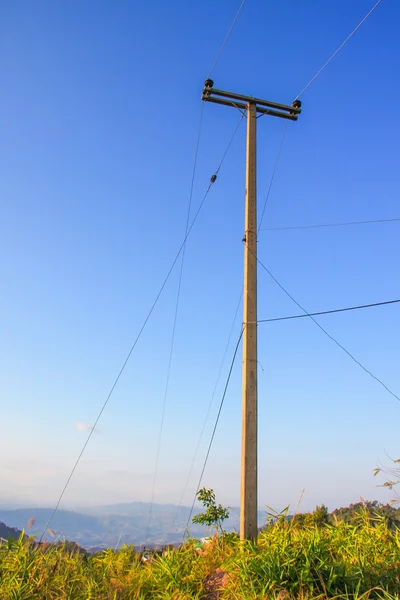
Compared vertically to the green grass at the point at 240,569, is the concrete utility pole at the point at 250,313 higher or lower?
higher

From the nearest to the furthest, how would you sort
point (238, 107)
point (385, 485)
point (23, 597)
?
point (23, 597), point (385, 485), point (238, 107)

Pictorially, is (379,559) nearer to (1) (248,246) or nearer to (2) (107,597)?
(2) (107,597)

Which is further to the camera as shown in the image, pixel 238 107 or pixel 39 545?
pixel 238 107

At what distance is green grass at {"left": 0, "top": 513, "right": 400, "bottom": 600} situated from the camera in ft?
20.6

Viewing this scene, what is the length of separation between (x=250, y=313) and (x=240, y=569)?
15.9 feet

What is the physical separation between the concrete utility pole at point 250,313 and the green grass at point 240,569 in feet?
2.18

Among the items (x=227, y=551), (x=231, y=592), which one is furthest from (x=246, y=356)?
(x=231, y=592)

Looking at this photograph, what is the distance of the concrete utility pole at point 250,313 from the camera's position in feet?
28.1

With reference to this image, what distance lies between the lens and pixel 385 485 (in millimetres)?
10414

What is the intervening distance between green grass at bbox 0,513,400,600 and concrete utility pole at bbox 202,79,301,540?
66cm

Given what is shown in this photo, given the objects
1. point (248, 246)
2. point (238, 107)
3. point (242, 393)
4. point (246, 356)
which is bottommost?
point (242, 393)

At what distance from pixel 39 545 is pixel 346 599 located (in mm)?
5565

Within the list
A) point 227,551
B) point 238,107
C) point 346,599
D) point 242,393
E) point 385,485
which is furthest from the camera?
point 238,107

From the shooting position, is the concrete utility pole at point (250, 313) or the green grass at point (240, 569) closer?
the green grass at point (240, 569)
